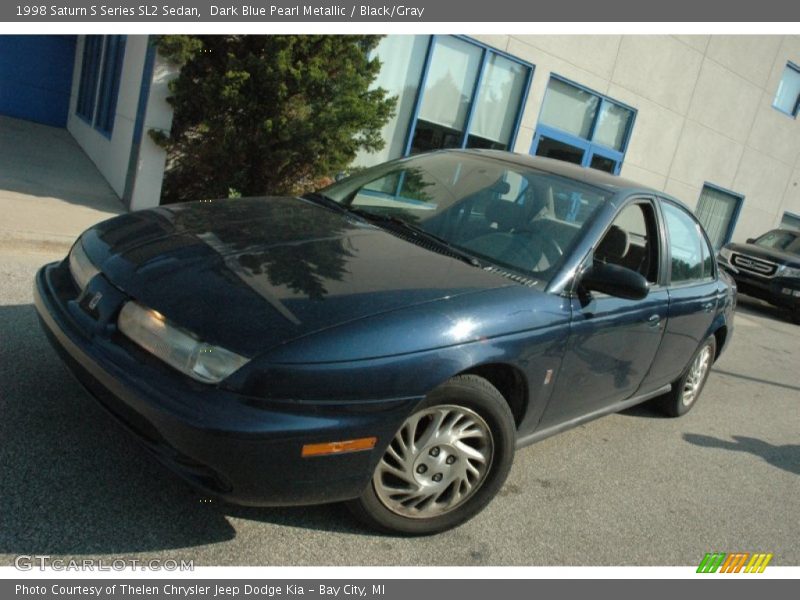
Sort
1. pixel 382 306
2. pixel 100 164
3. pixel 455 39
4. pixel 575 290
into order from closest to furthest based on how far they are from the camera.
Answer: pixel 382 306 → pixel 575 290 → pixel 100 164 → pixel 455 39

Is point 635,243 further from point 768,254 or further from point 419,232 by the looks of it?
point 768,254

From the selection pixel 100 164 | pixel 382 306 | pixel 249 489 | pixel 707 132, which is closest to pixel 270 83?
pixel 100 164

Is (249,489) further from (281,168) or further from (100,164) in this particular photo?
(100,164)

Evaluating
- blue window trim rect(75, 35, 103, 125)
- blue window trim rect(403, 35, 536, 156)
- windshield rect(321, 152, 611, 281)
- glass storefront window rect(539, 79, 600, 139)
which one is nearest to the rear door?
windshield rect(321, 152, 611, 281)

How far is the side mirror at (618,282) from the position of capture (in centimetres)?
309

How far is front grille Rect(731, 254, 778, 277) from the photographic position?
39.3ft

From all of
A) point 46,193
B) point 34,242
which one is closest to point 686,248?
point 34,242

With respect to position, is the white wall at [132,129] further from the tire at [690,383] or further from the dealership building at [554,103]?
the tire at [690,383]

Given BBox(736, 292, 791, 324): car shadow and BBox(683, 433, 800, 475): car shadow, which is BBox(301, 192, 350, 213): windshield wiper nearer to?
BBox(683, 433, 800, 475): car shadow

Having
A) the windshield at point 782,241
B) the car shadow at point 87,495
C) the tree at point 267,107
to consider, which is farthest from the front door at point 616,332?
the windshield at point 782,241

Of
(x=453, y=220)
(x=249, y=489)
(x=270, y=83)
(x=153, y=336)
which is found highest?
(x=270, y=83)

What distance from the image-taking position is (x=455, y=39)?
420 inches

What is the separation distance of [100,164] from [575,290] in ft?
28.1

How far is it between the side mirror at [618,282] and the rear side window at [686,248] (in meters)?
1.12
